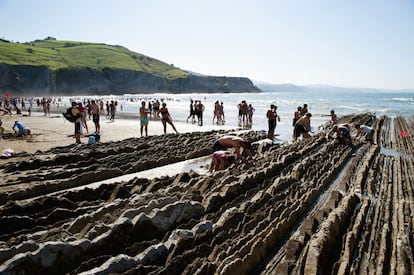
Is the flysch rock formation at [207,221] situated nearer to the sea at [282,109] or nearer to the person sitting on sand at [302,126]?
the person sitting on sand at [302,126]

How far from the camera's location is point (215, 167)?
10664 mm

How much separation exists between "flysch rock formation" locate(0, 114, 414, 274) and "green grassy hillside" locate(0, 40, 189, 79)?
323 feet

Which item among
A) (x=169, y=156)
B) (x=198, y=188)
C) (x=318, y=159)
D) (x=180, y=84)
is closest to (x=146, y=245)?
(x=198, y=188)

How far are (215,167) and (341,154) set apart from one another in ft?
22.8

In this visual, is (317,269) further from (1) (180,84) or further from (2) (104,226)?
(1) (180,84)

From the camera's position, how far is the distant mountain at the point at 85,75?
92500 millimetres

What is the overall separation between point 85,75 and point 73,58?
3622cm

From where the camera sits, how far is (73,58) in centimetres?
14362

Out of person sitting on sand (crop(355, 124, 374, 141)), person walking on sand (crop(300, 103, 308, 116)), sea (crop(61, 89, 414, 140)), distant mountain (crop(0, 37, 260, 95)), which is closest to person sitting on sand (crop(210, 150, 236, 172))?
person walking on sand (crop(300, 103, 308, 116))

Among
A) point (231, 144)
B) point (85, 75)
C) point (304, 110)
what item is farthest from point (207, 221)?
point (85, 75)

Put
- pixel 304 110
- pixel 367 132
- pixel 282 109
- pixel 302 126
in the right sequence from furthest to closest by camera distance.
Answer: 1. pixel 282 109
2. pixel 304 110
3. pixel 367 132
4. pixel 302 126

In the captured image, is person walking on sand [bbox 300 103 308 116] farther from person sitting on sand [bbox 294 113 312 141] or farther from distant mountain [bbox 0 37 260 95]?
distant mountain [bbox 0 37 260 95]

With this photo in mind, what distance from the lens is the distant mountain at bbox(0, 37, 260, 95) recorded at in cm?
9250

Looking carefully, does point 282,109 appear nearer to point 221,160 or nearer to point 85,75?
point 221,160
